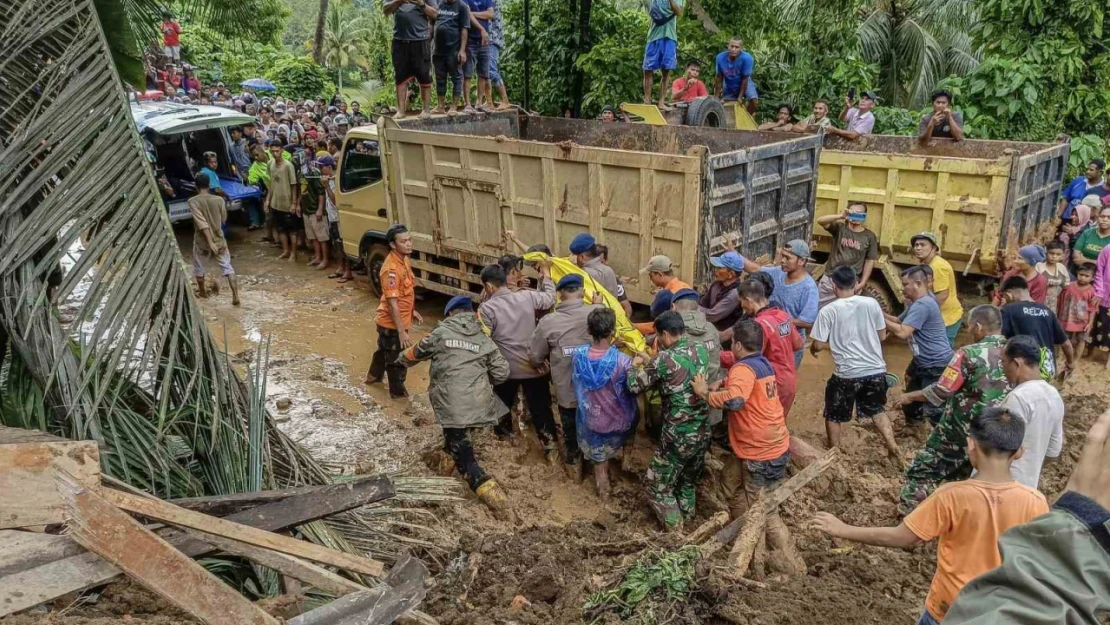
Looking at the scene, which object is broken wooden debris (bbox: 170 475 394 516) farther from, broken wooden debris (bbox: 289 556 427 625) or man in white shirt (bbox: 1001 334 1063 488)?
man in white shirt (bbox: 1001 334 1063 488)

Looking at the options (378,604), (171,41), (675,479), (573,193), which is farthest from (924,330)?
(171,41)

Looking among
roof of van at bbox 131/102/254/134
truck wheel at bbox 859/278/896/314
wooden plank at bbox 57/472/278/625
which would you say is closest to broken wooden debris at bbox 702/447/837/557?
wooden plank at bbox 57/472/278/625

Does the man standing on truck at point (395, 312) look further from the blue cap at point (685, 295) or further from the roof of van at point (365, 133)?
the roof of van at point (365, 133)

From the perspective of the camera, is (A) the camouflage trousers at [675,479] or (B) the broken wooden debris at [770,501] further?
(A) the camouflage trousers at [675,479]

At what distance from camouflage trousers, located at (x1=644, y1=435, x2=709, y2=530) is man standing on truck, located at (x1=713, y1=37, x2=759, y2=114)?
23.1ft

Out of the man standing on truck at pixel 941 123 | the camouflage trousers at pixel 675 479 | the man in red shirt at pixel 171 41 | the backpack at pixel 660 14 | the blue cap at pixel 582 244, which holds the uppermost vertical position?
the backpack at pixel 660 14

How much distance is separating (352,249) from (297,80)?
16.8m

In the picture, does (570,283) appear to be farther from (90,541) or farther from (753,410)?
(90,541)

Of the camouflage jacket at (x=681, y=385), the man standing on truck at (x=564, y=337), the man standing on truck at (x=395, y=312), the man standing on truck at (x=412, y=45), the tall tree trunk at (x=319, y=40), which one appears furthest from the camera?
the tall tree trunk at (x=319, y=40)

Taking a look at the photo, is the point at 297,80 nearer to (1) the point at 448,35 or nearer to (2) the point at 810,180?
(1) the point at 448,35

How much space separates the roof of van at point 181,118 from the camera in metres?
12.1

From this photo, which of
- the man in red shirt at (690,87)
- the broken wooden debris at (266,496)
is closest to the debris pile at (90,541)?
the broken wooden debris at (266,496)

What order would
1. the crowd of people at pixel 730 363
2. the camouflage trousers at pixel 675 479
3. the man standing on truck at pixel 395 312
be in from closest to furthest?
the crowd of people at pixel 730 363 → the camouflage trousers at pixel 675 479 → the man standing on truck at pixel 395 312

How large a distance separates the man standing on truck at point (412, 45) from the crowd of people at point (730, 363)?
10.00 feet
